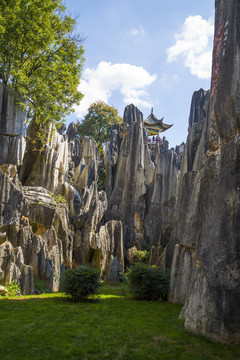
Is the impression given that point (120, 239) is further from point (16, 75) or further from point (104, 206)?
point (16, 75)

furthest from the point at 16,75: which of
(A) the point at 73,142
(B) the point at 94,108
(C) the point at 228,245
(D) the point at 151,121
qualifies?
(D) the point at 151,121

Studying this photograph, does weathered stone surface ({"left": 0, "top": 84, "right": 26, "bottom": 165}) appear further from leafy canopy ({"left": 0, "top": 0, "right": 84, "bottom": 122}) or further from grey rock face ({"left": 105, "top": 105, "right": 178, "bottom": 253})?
grey rock face ({"left": 105, "top": 105, "right": 178, "bottom": 253})

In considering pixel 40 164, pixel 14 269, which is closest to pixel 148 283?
pixel 14 269

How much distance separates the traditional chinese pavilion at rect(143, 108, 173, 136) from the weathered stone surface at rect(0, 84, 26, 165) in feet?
100

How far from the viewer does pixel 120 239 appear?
19.9 metres

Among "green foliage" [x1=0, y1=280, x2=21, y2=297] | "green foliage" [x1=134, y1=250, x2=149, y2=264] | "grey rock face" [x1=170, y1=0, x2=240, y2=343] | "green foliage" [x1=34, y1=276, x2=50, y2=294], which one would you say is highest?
"grey rock face" [x1=170, y1=0, x2=240, y2=343]

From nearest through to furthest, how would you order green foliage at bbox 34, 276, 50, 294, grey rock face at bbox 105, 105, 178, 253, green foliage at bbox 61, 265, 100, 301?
green foliage at bbox 61, 265, 100, 301 → green foliage at bbox 34, 276, 50, 294 → grey rock face at bbox 105, 105, 178, 253

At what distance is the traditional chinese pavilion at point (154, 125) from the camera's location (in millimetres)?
44125

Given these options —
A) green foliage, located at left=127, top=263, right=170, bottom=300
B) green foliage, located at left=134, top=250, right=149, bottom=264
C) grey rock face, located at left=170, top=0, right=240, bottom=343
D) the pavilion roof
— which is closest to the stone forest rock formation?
grey rock face, located at left=170, top=0, right=240, bottom=343

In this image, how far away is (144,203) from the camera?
85.9ft

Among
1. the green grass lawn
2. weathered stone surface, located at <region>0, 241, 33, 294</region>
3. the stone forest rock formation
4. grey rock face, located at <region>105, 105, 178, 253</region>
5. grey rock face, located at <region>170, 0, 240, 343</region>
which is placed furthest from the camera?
grey rock face, located at <region>105, 105, 178, 253</region>

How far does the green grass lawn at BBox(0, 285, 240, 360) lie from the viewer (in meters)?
5.32

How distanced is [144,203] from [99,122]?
1733 centimetres

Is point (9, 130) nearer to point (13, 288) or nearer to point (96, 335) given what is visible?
point (13, 288)
